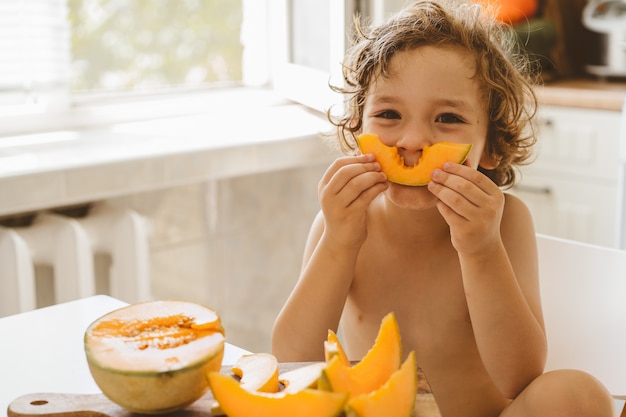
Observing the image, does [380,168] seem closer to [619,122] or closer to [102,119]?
[102,119]

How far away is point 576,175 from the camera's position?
8.62 ft

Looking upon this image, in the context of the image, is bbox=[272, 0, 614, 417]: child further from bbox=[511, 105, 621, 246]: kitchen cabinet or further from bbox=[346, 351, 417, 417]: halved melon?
bbox=[511, 105, 621, 246]: kitchen cabinet

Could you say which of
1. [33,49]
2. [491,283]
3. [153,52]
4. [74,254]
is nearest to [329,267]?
[491,283]

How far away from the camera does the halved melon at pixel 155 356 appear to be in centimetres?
68

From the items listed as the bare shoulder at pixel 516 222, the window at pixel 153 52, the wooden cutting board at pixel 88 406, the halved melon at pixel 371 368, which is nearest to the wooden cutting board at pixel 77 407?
the wooden cutting board at pixel 88 406

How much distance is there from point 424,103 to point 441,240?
271 millimetres

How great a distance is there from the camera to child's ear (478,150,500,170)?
1.39 m

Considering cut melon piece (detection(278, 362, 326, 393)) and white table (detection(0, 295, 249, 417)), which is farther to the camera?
white table (detection(0, 295, 249, 417))

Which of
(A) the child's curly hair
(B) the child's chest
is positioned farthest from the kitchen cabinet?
(B) the child's chest

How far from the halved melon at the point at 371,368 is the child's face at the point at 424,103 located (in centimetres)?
48

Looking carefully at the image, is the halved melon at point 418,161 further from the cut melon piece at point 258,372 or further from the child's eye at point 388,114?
the cut melon piece at point 258,372

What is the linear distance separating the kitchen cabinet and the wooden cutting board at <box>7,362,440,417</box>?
1.92 meters

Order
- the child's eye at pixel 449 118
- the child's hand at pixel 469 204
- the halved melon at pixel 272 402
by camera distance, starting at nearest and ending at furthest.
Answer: the halved melon at pixel 272 402
the child's hand at pixel 469 204
the child's eye at pixel 449 118

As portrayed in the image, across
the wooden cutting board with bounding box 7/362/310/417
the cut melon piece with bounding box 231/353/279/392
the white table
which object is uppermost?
the cut melon piece with bounding box 231/353/279/392
